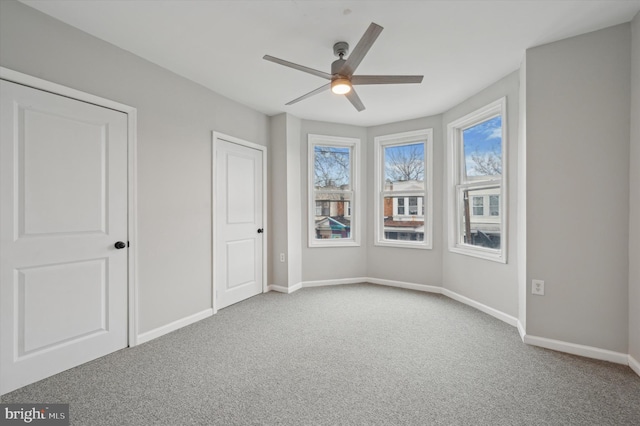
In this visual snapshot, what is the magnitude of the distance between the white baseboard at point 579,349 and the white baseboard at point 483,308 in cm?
42

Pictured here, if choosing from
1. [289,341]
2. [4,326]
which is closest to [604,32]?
[289,341]

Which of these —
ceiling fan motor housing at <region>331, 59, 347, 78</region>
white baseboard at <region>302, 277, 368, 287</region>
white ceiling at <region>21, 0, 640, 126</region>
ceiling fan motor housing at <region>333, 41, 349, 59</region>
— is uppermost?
white ceiling at <region>21, 0, 640, 126</region>

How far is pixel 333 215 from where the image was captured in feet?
15.2

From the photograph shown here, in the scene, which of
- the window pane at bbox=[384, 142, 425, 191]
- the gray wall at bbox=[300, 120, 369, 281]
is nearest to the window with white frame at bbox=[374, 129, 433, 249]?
the window pane at bbox=[384, 142, 425, 191]

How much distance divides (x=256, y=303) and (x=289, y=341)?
1186 mm

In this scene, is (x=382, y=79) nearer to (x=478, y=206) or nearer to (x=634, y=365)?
(x=478, y=206)

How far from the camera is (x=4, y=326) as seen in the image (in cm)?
187

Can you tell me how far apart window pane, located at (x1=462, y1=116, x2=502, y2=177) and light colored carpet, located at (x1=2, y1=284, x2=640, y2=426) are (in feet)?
5.70

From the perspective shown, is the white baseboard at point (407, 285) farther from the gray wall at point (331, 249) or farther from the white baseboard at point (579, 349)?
the white baseboard at point (579, 349)

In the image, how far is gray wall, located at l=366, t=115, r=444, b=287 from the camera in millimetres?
4117

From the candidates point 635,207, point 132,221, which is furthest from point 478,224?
point 132,221

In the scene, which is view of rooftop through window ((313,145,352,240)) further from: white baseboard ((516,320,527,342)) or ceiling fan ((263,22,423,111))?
white baseboard ((516,320,527,342))

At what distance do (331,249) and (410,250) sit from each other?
119 cm

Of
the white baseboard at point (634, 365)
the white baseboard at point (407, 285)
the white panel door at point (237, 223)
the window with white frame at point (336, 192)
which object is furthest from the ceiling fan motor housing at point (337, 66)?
the white baseboard at point (407, 285)
